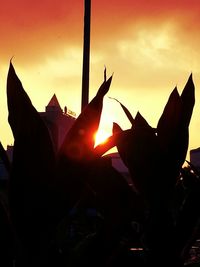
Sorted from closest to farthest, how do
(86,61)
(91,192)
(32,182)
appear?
1. (32,182)
2. (91,192)
3. (86,61)

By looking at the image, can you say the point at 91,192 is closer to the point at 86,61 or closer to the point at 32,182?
the point at 32,182

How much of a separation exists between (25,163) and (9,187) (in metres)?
0.06

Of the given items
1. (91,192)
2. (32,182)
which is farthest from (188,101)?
(32,182)

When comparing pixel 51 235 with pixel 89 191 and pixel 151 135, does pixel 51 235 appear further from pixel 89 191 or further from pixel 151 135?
pixel 151 135

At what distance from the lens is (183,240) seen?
1.17 meters

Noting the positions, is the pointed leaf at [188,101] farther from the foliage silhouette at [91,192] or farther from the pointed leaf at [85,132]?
the pointed leaf at [85,132]

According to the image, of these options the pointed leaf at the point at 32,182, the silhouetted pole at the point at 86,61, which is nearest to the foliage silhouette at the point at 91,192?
the pointed leaf at the point at 32,182

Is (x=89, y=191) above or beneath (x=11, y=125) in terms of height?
beneath

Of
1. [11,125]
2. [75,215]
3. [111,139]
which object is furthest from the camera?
[75,215]

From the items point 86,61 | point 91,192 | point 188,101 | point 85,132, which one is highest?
point 86,61

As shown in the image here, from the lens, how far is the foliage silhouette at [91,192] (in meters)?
1.00

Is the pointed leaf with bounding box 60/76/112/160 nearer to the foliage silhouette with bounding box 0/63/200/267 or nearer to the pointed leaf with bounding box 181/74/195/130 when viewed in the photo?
the foliage silhouette with bounding box 0/63/200/267

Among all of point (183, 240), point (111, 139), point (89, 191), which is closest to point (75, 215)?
point (89, 191)

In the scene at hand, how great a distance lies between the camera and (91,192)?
124 cm
